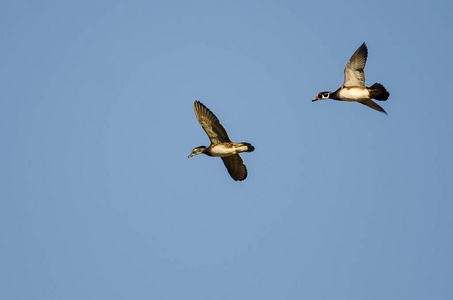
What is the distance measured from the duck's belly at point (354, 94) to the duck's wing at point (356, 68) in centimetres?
42

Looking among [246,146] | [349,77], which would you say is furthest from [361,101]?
[246,146]

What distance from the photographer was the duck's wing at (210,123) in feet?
90.4

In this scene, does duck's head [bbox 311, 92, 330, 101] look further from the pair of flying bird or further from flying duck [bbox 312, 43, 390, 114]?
flying duck [bbox 312, 43, 390, 114]

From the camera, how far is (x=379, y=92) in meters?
28.8

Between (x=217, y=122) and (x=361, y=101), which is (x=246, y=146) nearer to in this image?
(x=217, y=122)

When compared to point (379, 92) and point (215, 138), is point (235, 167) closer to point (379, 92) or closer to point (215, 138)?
point (215, 138)

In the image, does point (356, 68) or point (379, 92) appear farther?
point (356, 68)

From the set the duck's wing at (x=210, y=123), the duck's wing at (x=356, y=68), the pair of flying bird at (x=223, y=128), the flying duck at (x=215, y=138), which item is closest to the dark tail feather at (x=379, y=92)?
the pair of flying bird at (x=223, y=128)

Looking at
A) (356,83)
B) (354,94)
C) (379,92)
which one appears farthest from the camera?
(356,83)

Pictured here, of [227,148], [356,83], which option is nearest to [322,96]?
[356,83]

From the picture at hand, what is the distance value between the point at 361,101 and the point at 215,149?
7.13 meters

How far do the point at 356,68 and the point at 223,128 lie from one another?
6.86 metres

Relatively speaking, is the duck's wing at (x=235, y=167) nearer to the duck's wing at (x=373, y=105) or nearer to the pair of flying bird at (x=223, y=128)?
the pair of flying bird at (x=223, y=128)

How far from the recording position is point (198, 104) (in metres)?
27.6
